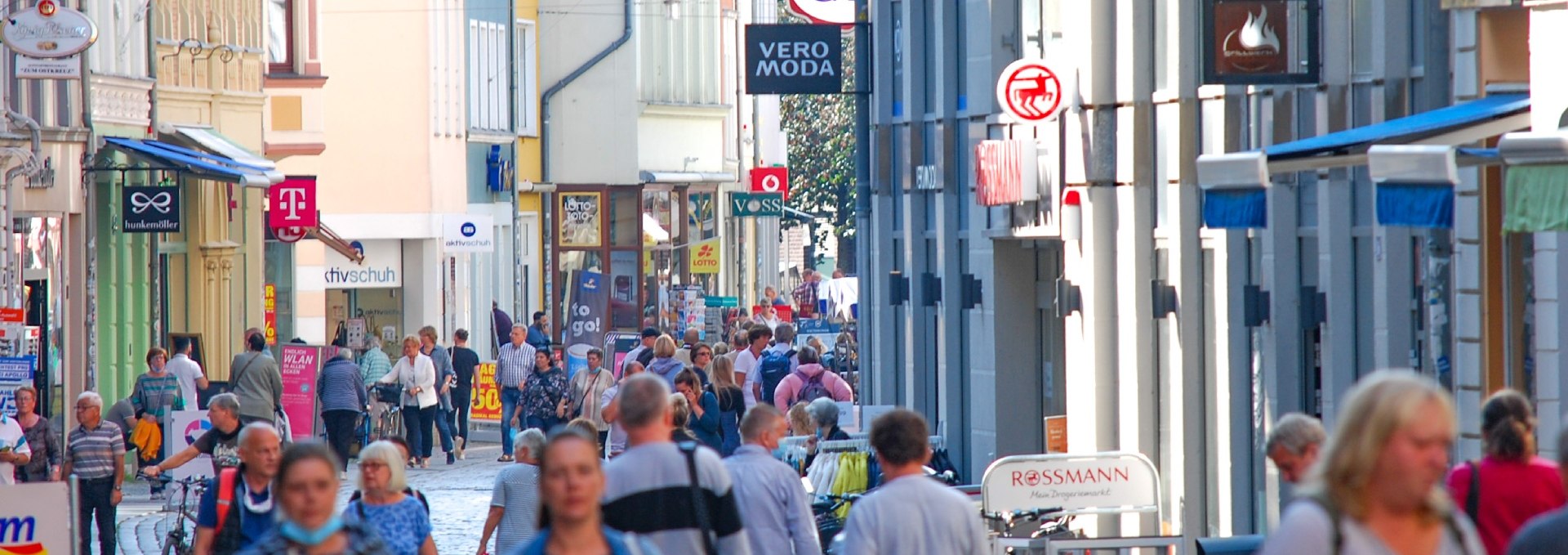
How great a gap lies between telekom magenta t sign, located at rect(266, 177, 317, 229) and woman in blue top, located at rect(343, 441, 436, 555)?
78.2 feet

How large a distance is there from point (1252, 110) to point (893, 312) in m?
9.73

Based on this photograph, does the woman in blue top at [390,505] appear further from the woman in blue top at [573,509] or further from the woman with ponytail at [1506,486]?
the woman with ponytail at [1506,486]

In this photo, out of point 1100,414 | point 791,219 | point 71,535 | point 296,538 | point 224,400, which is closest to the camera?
point 296,538

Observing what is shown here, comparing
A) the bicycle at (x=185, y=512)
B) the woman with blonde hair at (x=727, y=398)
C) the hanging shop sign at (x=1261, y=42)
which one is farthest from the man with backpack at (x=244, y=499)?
the woman with blonde hair at (x=727, y=398)

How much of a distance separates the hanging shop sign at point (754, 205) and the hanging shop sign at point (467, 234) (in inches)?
498

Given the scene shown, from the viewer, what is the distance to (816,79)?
1026 inches

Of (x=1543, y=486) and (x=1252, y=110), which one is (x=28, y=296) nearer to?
(x=1252, y=110)

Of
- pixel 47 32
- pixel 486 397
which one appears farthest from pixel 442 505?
pixel 486 397

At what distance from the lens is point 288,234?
34469 millimetres

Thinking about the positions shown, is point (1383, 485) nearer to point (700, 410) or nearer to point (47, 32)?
point (700, 410)

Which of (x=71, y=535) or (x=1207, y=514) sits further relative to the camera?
(x=1207, y=514)

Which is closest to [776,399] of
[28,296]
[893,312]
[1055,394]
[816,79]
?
[1055,394]

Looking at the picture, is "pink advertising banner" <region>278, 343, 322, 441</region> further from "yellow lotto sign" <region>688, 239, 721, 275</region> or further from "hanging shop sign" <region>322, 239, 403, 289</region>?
"yellow lotto sign" <region>688, 239, 721, 275</region>

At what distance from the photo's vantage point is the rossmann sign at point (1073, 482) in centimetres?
1317
